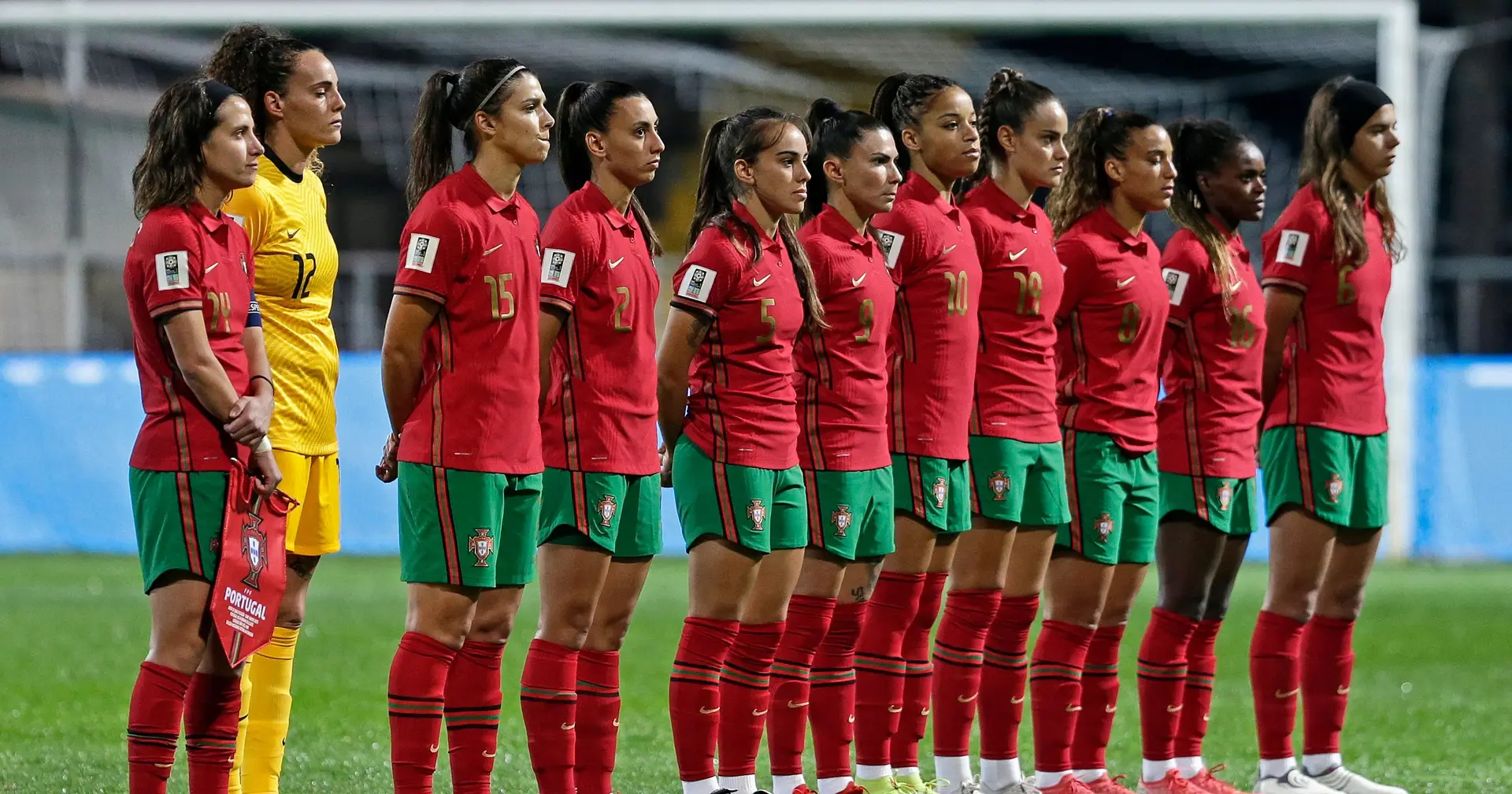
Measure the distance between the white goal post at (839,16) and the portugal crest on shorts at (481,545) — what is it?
10.6 m

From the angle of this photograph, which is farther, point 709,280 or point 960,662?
point 960,662

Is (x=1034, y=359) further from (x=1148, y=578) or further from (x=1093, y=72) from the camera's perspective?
(x=1093, y=72)

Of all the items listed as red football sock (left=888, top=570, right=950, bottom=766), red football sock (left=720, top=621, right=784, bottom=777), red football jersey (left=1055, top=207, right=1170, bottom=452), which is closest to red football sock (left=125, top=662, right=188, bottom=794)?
red football sock (left=720, top=621, right=784, bottom=777)

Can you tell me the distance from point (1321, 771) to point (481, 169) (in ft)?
→ 11.1

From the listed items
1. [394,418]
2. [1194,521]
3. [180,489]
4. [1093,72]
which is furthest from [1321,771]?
[1093,72]

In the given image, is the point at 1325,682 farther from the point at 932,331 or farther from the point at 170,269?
the point at 170,269

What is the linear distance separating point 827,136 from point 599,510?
1352mm

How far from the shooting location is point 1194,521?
6055 mm

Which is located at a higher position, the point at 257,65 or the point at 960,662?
the point at 257,65

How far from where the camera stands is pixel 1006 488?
5594mm

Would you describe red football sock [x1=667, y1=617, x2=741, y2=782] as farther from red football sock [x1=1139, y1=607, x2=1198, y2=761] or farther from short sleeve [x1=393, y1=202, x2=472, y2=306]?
red football sock [x1=1139, y1=607, x2=1198, y2=761]

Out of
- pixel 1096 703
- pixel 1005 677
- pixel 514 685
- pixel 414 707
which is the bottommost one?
pixel 514 685

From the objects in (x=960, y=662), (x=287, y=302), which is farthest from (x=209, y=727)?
(x=960, y=662)

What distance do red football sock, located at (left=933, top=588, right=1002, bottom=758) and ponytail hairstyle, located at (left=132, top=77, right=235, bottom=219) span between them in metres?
2.48
